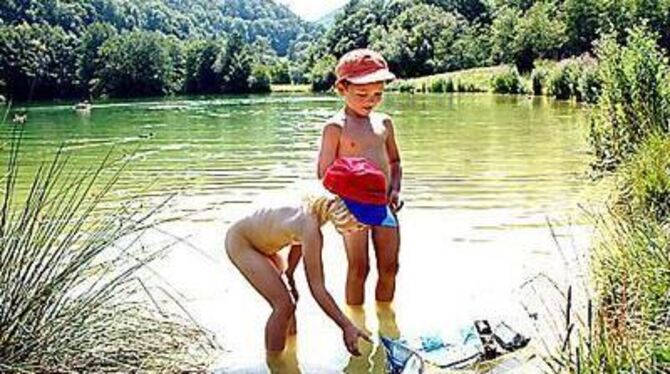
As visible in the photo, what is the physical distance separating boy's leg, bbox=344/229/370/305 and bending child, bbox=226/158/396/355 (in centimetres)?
58

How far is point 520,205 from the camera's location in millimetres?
9703

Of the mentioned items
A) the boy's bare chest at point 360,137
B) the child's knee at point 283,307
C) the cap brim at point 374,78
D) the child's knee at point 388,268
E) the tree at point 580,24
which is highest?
the tree at point 580,24

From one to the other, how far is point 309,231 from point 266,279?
484mm

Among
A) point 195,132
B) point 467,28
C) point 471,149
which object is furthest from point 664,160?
point 467,28

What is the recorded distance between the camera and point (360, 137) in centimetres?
514

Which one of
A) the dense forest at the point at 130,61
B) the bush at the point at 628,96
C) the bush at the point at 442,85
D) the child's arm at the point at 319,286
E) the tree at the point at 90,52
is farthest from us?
the dense forest at the point at 130,61

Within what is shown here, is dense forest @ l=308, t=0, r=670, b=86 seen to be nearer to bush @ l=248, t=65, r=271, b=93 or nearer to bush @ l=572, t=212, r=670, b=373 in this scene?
bush @ l=248, t=65, r=271, b=93

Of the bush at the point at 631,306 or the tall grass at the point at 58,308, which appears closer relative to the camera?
the bush at the point at 631,306

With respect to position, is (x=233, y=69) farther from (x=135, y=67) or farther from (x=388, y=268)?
(x=388, y=268)

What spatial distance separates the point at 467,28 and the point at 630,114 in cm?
7939

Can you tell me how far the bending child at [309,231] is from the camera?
3959 mm

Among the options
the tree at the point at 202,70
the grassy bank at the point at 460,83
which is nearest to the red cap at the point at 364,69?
the grassy bank at the point at 460,83

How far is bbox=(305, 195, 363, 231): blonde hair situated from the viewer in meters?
4.04

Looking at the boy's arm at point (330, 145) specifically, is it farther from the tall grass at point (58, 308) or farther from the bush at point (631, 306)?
the bush at point (631, 306)
